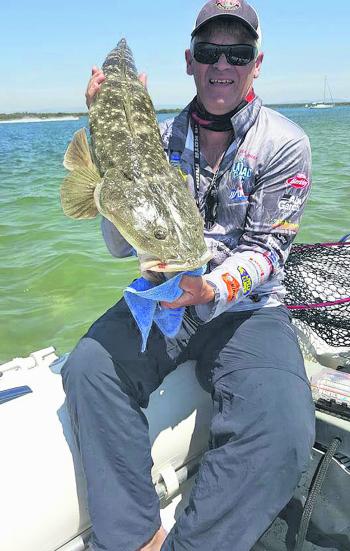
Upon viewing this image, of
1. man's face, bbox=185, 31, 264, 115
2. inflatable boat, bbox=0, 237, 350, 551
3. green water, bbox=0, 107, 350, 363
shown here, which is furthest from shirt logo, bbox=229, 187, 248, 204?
green water, bbox=0, 107, 350, 363

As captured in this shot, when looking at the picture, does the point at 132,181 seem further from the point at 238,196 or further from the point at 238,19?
the point at 238,19

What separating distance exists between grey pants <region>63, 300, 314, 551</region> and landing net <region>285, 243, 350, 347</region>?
65 cm

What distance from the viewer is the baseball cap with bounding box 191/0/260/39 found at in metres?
2.85

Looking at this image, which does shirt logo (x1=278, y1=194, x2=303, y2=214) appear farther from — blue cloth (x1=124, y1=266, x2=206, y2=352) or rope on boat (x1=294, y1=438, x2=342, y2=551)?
rope on boat (x1=294, y1=438, x2=342, y2=551)

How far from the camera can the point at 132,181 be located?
2.35 meters

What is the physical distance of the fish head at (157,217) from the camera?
81.5 inches

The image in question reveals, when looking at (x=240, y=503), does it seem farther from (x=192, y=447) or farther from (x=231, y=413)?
(x=192, y=447)

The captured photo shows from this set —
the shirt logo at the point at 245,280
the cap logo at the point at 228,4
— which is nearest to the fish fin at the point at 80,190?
the shirt logo at the point at 245,280

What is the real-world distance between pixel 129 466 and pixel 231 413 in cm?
57

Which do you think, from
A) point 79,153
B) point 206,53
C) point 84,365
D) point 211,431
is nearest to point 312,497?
point 211,431

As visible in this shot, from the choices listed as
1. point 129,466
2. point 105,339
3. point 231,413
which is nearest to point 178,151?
point 105,339

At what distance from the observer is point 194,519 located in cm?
223

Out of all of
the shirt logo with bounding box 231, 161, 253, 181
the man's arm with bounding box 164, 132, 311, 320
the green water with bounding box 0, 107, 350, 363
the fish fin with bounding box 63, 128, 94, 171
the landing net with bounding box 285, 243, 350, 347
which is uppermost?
the fish fin with bounding box 63, 128, 94, 171

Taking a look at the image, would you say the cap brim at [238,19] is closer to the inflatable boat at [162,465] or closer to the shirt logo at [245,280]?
the shirt logo at [245,280]
